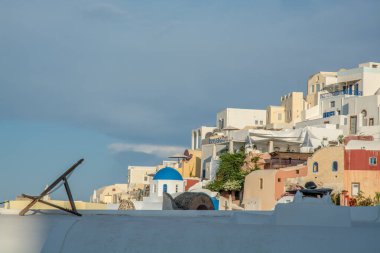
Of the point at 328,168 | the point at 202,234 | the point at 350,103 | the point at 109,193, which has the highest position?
the point at 350,103

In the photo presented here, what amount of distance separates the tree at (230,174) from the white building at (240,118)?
57.4 ft

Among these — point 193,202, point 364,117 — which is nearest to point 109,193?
point 364,117

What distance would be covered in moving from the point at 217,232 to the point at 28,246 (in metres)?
3.92

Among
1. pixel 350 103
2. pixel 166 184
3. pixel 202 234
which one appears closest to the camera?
pixel 202 234

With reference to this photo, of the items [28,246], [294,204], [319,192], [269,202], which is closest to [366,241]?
[294,204]

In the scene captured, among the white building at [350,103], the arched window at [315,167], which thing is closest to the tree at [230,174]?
the arched window at [315,167]

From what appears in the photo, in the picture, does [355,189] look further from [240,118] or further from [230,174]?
[240,118]

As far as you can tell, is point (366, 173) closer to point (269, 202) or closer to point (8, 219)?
point (269, 202)

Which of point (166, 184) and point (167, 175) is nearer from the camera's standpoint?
point (166, 184)

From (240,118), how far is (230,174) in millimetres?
20181

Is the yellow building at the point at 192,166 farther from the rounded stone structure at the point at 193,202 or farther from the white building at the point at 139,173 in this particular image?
the rounded stone structure at the point at 193,202

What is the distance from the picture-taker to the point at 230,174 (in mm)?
44375

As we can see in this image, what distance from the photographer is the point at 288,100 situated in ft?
206

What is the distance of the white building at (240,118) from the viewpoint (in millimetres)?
63312
